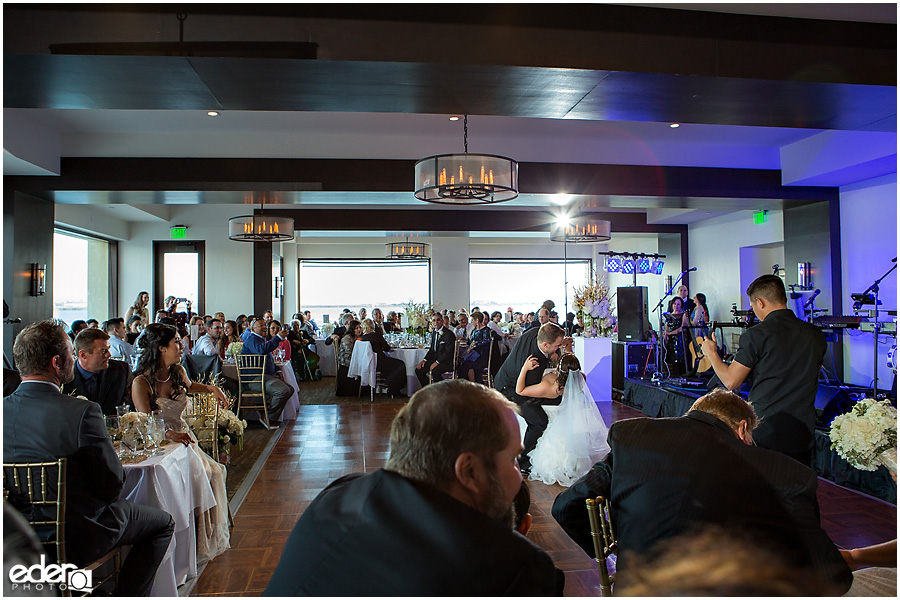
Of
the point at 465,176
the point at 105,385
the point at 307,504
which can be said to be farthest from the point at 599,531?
the point at 465,176

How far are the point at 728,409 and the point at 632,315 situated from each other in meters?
8.23

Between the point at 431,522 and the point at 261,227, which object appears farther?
the point at 261,227

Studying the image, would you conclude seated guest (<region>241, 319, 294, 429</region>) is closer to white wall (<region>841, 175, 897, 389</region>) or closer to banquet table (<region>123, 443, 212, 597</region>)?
banquet table (<region>123, 443, 212, 597</region>)

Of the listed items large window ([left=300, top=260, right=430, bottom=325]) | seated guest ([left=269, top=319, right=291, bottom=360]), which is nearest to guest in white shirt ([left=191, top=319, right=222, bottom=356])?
seated guest ([left=269, top=319, right=291, bottom=360])

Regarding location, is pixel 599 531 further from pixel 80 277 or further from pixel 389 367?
pixel 80 277

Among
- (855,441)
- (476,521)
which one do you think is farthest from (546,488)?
(476,521)

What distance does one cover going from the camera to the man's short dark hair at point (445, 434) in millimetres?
1072

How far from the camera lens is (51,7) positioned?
3.26m

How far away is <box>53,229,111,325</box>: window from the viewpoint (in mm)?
10641

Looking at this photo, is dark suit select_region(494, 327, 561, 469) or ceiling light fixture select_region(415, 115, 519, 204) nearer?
dark suit select_region(494, 327, 561, 469)

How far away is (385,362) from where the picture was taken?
30.5 ft

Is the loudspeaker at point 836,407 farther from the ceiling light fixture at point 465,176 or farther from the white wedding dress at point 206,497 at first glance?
the white wedding dress at point 206,497

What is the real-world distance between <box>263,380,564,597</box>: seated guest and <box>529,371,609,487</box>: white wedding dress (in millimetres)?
3836

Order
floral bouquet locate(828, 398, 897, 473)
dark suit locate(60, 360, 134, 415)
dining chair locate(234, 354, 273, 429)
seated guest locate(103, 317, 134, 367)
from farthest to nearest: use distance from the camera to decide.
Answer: dining chair locate(234, 354, 273, 429)
seated guest locate(103, 317, 134, 367)
dark suit locate(60, 360, 134, 415)
floral bouquet locate(828, 398, 897, 473)
